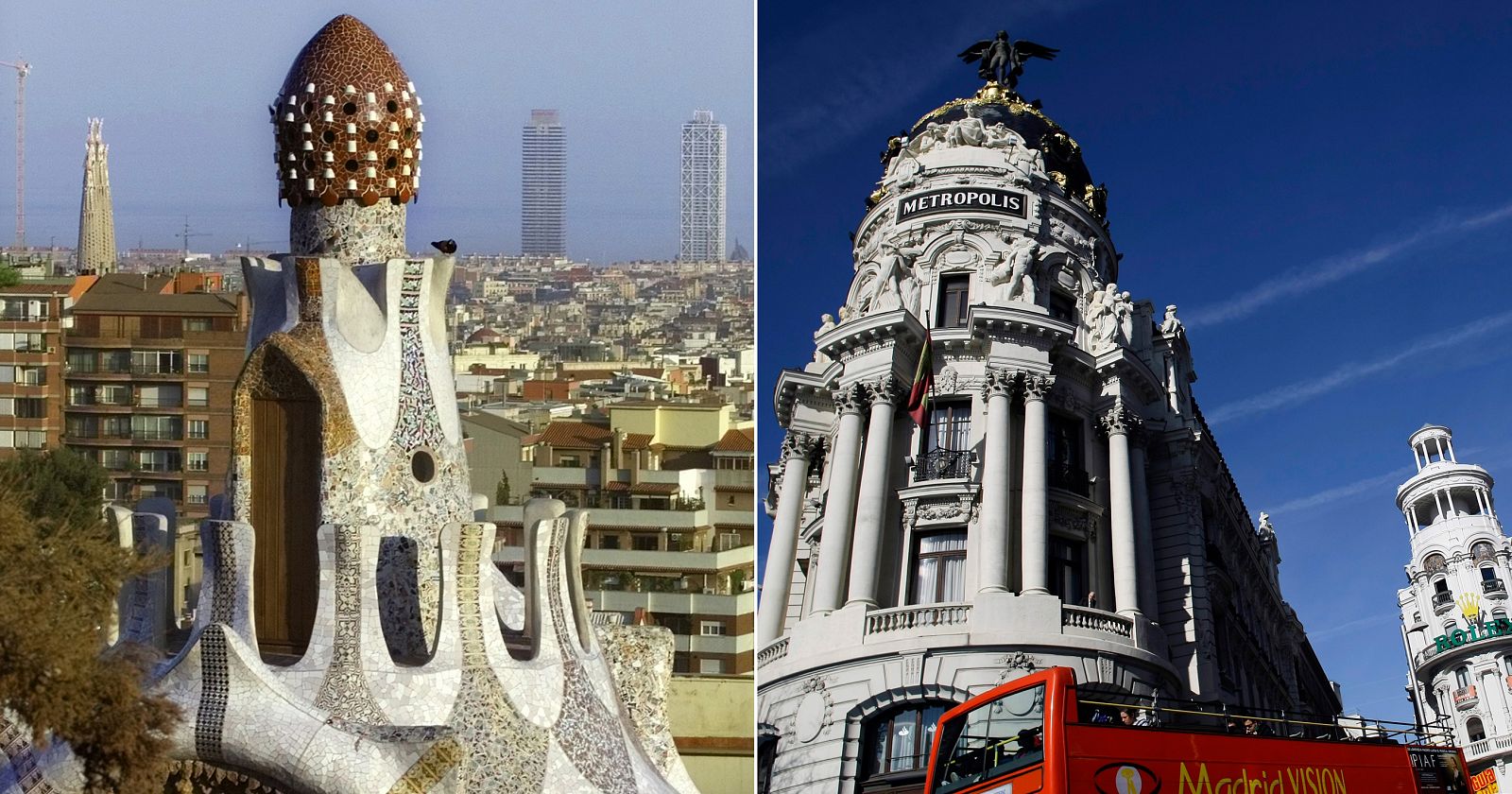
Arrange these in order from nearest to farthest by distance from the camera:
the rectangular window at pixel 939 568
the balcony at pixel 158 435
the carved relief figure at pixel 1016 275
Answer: the rectangular window at pixel 939 568
the carved relief figure at pixel 1016 275
the balcony at pixel 158 435

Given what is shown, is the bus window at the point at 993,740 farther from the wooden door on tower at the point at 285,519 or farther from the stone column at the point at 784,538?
the stone column at the point at 784,538

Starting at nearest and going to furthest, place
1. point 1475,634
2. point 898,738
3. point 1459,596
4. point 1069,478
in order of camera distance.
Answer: point 898,738 < point 1069,478 < point 1475,634 < point 1459,596

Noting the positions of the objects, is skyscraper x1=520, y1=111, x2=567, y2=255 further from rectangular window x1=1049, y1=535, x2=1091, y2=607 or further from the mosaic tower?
the mosaic tower

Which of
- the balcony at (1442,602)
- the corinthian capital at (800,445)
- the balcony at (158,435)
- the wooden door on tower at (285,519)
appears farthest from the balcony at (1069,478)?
the balcony at (1442,602)

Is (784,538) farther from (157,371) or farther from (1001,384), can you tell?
(157,371)

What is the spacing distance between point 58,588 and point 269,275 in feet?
10.5

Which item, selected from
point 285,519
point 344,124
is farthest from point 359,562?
point 344,124

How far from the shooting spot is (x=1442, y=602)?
75.2 metres

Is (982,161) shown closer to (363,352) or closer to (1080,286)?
(1080,286)

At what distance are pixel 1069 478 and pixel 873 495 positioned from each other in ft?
11.2

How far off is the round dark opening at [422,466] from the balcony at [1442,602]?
66862mm

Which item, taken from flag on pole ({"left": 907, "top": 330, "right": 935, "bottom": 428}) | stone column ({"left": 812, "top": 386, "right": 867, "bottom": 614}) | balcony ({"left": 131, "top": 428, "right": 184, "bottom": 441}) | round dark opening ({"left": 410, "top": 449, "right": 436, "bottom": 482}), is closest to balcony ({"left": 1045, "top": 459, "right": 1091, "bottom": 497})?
flag on pole ({"left": 907, "top": 330, "right": 935, "bottom": 428})

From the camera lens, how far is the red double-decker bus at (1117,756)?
1445 centimetres

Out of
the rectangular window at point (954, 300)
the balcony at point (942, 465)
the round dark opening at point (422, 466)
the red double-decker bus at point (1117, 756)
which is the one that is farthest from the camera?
the rectangular window at point (954, 300)
